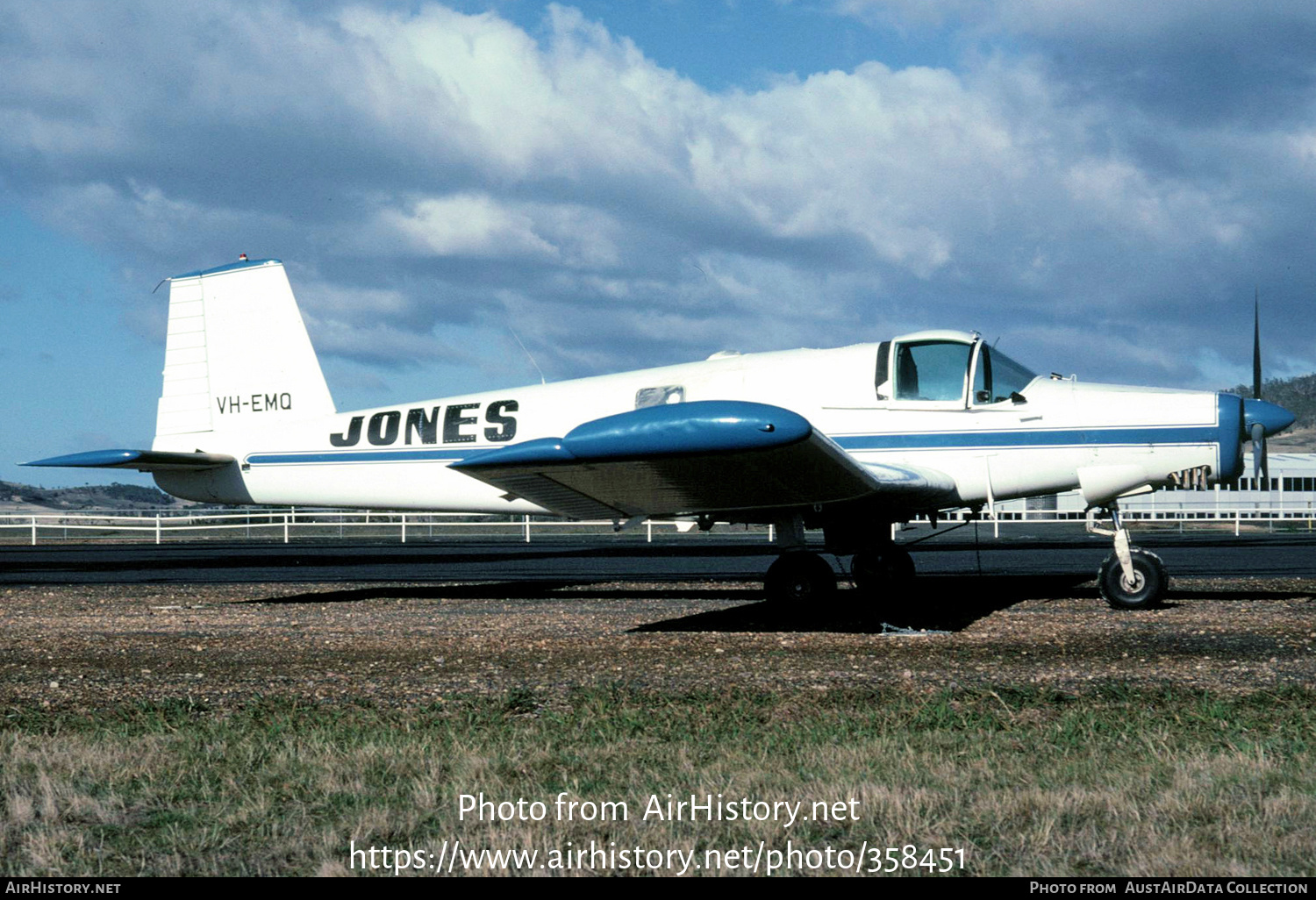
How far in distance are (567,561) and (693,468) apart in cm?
1145

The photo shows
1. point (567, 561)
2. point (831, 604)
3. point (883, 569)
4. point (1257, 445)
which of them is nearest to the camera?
point (1257, 445)

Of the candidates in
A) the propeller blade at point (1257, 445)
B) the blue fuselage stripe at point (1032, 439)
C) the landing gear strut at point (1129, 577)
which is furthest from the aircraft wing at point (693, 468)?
the propeller blade at point (1257, 445)

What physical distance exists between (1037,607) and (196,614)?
8217 millimetres

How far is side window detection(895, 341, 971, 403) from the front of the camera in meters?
10.8

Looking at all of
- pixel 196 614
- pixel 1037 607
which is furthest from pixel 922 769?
pixel 196 614

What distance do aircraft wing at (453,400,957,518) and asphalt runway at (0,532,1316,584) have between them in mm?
1754

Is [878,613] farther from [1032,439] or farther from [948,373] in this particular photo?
[948,373]

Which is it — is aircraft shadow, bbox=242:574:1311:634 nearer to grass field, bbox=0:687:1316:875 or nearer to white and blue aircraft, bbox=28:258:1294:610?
white and blue aircraft, bbox=28:258:1294:610

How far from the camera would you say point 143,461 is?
42.5 feet

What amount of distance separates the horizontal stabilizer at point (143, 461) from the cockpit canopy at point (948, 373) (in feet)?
24.9

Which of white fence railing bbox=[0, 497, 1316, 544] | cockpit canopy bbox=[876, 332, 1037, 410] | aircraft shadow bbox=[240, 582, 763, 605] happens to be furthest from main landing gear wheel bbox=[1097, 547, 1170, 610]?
white fence railing bbox=[0, 497, 1316, 544]

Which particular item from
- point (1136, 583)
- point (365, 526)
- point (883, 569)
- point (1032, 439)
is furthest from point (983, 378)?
point (365, 526)

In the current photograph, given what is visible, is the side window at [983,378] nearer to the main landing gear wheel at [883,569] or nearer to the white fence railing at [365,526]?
the main landing gear wheel at [883,569]
